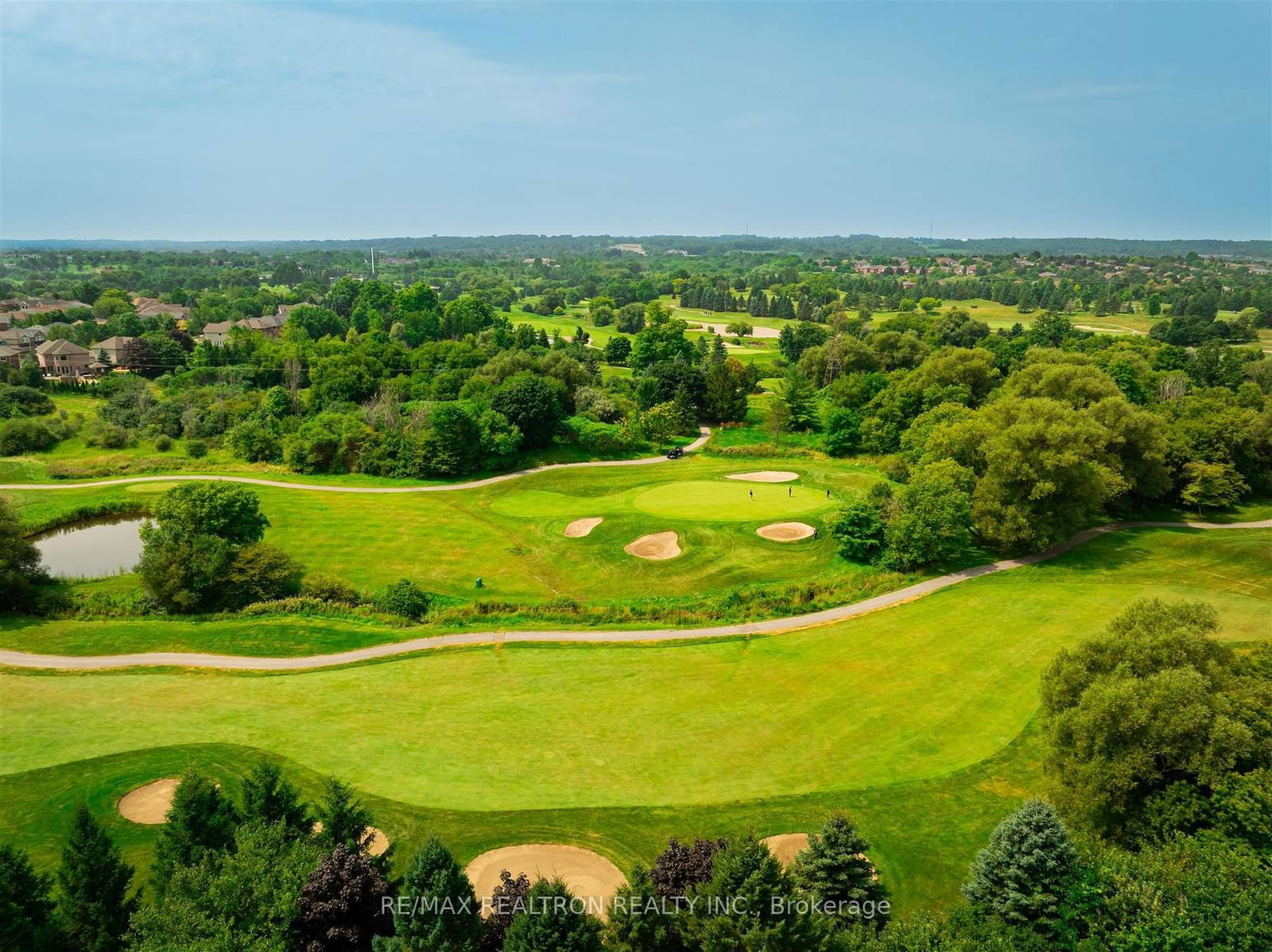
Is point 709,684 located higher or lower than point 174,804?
lower

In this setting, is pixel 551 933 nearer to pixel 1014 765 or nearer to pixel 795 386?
pixel 1014 765

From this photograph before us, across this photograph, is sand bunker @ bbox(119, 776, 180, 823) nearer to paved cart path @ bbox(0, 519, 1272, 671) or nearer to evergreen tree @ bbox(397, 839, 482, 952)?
paved cart path @ bbox(0, 519, 1272, 671)

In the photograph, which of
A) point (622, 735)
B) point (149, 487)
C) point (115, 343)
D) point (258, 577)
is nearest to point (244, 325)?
point (115, 343)

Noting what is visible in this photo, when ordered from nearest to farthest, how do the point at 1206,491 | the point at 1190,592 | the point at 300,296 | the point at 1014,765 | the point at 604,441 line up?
the point at 1014,765
the point at 1190,592
the point at 1206,491
the point at 604,441
the point at 300,296

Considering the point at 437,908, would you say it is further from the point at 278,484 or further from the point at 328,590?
the point at 278,484

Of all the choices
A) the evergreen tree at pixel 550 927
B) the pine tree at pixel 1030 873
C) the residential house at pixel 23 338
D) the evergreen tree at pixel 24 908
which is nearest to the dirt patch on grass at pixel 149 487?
the evergreen tree at pixel 24 908

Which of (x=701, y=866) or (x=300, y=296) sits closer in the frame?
(x=701, y=866)

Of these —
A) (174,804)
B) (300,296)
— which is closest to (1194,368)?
(174,804)
